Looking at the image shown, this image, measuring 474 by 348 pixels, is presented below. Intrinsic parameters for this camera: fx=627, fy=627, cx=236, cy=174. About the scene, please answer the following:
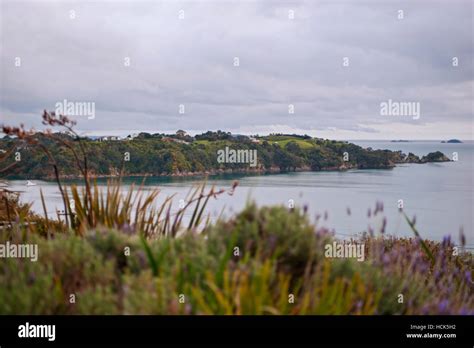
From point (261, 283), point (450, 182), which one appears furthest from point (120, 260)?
point (450, 182)

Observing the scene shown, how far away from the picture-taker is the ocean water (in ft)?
19.7

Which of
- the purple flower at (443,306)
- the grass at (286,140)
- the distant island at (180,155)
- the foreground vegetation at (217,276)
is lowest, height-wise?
the purple flower at (443,306)

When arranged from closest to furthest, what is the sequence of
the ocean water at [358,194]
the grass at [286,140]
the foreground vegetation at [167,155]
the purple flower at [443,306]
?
the purple flower at [443,306] → the ocean water at [358,194] → the foreground vegetation at [167,155] → the grass at [286,140]

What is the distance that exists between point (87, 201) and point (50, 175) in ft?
9.39

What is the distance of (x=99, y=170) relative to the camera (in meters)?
10.4

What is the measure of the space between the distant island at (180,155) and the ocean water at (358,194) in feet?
0.88

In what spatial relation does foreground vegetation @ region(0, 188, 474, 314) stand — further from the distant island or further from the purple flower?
the distant island

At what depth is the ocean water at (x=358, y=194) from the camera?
237 inches

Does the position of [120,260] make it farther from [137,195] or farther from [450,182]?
[450,182]

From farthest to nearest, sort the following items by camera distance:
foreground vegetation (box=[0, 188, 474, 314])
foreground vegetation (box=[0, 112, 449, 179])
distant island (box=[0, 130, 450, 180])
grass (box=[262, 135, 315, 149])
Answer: grass (box=[262, 135, 315, 149])
distant island (box=[0, 130, 450, 180])
foreground vegetation (box=[0, 112, 449, 179])
foreground vegetation (box=[0, 188, 474, 314])

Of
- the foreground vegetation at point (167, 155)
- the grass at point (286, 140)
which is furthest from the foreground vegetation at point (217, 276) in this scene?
the grass at point (286, 140)

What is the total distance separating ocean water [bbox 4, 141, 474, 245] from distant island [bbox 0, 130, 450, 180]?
0.27m

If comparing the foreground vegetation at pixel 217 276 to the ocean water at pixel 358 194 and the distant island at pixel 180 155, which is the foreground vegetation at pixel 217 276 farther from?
the distant island at pixel 180 155

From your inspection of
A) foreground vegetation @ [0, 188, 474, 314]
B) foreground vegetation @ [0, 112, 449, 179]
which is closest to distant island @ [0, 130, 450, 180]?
foreground vegetation @ [0, 112, 449, 179]
